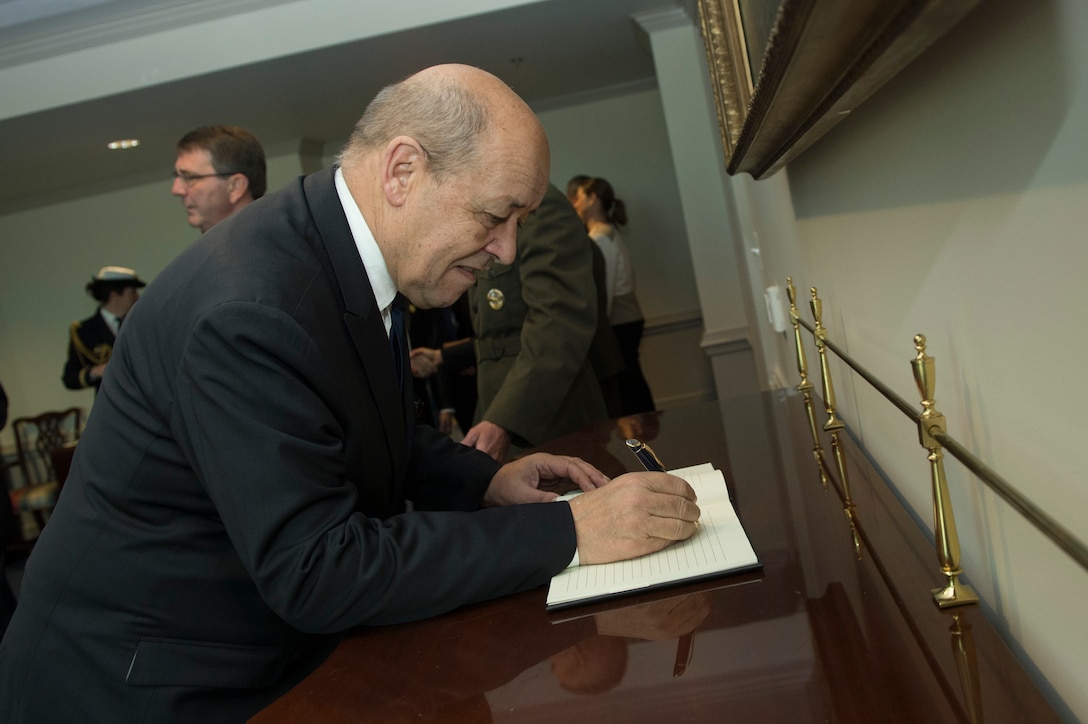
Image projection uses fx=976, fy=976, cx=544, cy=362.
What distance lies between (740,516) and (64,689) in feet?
3.27

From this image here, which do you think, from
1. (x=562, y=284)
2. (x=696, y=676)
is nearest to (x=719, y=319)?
(x=562, y=284)

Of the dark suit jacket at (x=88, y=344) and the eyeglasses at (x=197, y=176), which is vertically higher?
the eyeglasses at (x=197, y=176)

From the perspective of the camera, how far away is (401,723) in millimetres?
961

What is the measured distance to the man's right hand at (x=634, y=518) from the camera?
4.21ft

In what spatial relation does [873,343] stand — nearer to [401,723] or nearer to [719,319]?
[401,723]

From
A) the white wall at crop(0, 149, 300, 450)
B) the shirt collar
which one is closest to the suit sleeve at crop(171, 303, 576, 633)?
the shirt collar

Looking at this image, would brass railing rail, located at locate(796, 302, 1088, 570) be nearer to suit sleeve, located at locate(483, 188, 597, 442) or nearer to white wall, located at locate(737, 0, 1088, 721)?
white wall, located at locate(737, 0, 1088, 721)

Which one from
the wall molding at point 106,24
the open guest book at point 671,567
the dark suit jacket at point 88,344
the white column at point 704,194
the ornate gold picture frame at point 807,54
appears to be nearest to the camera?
the ornate gold picture frame at point 807,54

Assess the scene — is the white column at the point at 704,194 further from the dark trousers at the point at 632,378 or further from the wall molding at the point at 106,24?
the wall molding at the point at 106,24

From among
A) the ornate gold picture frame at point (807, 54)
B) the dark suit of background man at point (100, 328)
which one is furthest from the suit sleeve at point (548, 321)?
the dark suit of background man at point (100, 328)

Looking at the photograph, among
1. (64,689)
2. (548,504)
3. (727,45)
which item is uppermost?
(727,45)

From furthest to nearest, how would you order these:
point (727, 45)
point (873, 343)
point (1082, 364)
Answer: point (727, 45)
point (873, 343)
point (1082, 364)

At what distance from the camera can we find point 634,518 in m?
1.28

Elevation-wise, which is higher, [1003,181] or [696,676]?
[1003,181]
